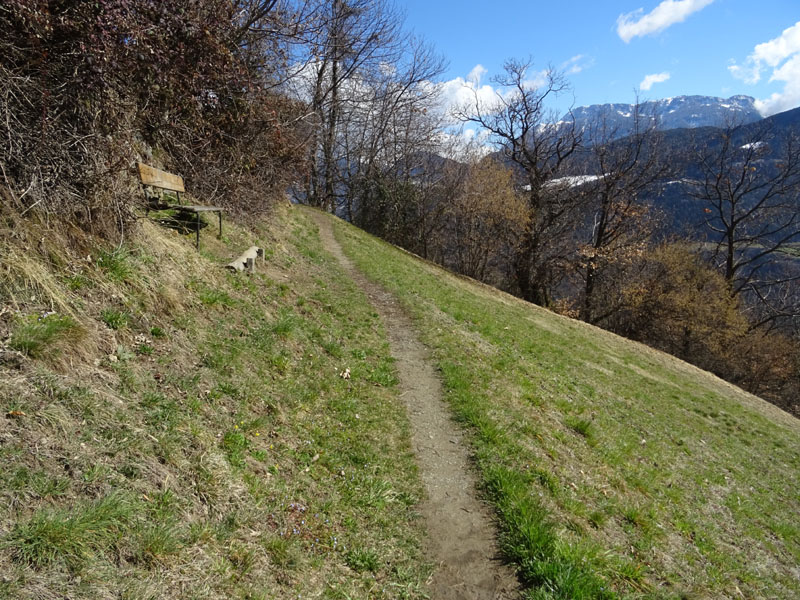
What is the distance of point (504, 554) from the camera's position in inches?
150

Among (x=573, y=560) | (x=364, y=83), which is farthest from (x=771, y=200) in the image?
(x=573, y=560)

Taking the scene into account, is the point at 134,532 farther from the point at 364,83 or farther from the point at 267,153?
the point at 364,83

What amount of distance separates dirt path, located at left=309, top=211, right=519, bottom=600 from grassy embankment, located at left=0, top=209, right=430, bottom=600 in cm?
21

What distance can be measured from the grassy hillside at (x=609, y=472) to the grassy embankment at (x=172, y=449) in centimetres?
129

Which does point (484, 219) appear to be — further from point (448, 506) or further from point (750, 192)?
point (448, 506)

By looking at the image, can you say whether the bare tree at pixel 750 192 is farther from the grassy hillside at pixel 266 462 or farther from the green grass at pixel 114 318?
the green grass at pixel 114 318

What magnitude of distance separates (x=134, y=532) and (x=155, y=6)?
602cm

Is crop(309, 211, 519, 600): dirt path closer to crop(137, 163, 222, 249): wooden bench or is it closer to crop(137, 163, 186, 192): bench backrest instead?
crop(137, 163, 222, 249): wooden bench

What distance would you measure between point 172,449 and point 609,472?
5.97m

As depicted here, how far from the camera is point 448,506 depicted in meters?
4.34

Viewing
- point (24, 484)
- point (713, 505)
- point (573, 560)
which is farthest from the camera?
point (713, 505)

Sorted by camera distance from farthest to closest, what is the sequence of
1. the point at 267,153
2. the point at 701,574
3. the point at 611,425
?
the point at 267,153 → the point at 611,425 → the point at 701,574

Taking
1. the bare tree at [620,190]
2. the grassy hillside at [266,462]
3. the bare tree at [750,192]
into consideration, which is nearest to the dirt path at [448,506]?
the grassy hillside at [266,462]

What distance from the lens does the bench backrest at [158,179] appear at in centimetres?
605
